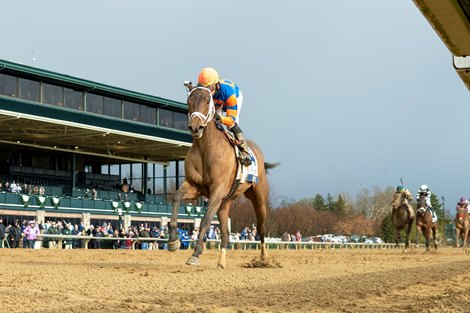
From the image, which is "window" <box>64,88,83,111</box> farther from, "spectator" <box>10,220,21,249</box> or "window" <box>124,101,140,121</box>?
"spectator" <box>10,220,21,249</box>

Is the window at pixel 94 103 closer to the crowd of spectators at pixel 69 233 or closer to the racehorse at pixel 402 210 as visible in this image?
the crowd of spectators at pixel 69 233

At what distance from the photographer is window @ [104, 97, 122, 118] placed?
52.1m

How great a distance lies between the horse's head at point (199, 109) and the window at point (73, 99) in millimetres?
37830

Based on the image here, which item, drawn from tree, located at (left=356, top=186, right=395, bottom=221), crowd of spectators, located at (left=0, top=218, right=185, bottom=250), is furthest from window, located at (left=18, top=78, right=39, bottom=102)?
tree, located at (left=356, top=186, right=395, bottom=221)

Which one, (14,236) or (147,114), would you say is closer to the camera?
(14,236)

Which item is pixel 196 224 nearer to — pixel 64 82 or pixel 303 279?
pixel 64 82

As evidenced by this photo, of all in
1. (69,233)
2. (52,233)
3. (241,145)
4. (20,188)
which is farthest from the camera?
(20,188)

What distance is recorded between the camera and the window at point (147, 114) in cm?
5541

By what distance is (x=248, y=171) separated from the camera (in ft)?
43.9

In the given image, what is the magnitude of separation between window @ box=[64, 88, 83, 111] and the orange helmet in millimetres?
37362

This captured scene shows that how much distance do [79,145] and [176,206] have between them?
146ft

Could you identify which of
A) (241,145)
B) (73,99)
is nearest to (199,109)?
(241,145)

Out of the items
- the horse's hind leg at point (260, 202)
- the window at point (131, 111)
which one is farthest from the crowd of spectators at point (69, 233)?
the horse's hind leg at point (260, 202)

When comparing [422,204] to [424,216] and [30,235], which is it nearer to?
[424,216]
